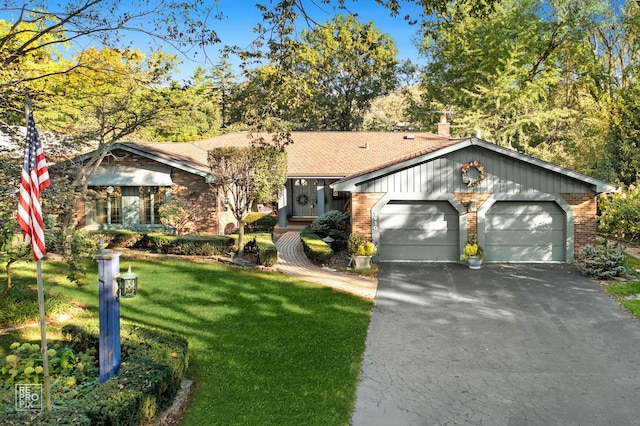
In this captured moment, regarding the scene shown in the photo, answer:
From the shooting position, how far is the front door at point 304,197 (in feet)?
87.7

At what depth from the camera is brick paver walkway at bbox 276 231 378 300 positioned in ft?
45.5

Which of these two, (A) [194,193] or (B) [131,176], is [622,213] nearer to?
(A) [194,193]

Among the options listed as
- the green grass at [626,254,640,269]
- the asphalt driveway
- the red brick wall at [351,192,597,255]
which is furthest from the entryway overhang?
the green grass at [626,254,640,269]

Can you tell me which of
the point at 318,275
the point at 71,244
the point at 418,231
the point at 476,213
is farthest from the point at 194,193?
the point at 71,244

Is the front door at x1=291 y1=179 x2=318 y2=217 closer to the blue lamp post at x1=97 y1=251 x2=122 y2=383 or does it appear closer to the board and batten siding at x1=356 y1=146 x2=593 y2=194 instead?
the board and batten siding at x1=356 y1=146 x2=593 y2=194

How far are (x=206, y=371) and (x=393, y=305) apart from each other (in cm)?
562

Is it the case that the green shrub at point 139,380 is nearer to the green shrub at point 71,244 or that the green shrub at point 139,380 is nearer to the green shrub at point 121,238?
the green shrub at point 71,244

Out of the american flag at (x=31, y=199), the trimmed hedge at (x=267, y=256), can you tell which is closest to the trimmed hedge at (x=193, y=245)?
the trimmed hedge at (x=267, y=256)

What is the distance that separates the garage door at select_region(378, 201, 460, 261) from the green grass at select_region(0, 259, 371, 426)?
4393 mm

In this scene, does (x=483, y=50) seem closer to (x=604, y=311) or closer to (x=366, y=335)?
(x=604, y=311)

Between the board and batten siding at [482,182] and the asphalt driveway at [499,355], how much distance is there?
11.0ft

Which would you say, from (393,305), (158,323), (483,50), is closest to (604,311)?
(393,305)

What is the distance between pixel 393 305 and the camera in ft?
40.8

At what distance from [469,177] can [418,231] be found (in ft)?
8.29
